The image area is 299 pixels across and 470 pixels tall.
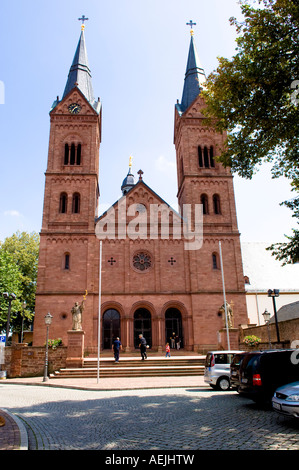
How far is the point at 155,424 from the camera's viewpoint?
7883 millimetres

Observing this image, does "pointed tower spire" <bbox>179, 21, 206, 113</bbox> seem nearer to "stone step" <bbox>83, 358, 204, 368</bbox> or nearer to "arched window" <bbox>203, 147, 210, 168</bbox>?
"arched window" <bbox>203, 147, 210, 168</bbox>

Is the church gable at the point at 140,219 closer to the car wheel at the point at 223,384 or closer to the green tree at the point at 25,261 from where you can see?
the green tree at the point at 25,261

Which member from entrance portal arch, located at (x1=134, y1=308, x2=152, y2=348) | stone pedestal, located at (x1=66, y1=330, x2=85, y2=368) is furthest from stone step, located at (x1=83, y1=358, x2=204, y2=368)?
entrance portal arch, located at (x1=134, y1=308, x2=152, y2=348)

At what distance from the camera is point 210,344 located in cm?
2900

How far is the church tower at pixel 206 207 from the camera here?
1187 inches

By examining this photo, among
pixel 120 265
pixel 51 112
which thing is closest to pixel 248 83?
pixel 120 265

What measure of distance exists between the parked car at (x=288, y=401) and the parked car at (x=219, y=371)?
21.5ft

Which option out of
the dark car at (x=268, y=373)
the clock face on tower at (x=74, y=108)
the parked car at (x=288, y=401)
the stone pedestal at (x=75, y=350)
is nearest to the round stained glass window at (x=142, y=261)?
the stone pedestal at (x=75, y=350)

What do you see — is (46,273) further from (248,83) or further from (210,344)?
(248,83)

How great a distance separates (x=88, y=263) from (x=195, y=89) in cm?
2161

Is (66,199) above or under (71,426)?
above

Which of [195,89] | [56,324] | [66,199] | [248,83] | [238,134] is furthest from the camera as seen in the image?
[195,89]

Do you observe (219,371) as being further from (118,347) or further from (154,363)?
(118,347)

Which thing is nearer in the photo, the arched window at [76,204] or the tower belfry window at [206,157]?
the arched window at [76,204]
